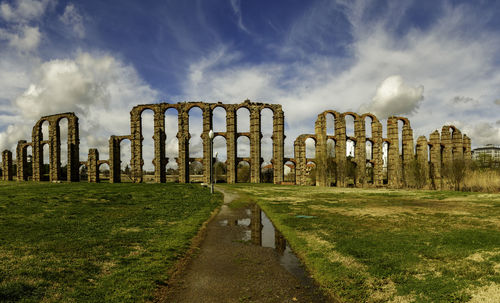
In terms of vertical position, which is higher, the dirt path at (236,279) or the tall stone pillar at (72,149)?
the tall stone pillar at (72,149)

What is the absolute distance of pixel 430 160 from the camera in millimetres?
54250

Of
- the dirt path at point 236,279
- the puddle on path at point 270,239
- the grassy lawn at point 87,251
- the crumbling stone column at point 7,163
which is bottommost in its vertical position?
the puddle on path at point 270,239

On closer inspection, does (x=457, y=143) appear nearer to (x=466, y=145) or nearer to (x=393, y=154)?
(x=466, y=145)

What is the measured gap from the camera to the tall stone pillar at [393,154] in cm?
4775

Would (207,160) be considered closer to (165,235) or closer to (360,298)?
(165,235)

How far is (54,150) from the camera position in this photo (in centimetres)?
4500

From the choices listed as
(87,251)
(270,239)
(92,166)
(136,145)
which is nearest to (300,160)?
(136,145)

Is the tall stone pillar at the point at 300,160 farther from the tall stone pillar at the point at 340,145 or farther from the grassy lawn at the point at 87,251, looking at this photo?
the grassy lawn at the point at 87,251

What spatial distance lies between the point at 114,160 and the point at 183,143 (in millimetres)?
11801

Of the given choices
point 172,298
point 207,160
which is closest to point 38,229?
point 172,298

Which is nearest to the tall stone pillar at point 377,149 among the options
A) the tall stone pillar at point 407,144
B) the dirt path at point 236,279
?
the tall stone pillar at point 407,144

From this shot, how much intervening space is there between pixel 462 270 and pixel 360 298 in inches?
108

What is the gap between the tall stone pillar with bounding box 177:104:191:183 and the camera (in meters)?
45.6

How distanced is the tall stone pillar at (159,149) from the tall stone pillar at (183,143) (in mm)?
2791
